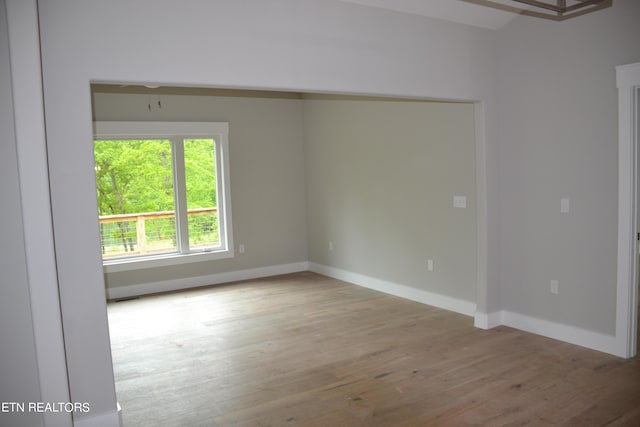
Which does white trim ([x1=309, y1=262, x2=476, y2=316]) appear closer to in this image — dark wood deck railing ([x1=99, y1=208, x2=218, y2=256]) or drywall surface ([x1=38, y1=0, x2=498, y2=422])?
dark wood deck railing ([x1=99, y1=208, x2=218, y2=256])

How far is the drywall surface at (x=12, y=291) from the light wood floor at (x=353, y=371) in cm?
93

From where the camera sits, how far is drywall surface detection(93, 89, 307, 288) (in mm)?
6531

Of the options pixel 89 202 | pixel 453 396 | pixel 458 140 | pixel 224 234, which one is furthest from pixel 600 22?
pixel 224 234

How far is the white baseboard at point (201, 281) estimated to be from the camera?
625 centimetres

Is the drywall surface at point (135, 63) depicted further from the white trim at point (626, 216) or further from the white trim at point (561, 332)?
the white trim at point (561, 332)

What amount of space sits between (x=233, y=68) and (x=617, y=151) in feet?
9.47

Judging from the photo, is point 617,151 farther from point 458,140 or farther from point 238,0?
point 238,0

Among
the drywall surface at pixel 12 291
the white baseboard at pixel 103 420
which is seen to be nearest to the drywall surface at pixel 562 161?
the white baseboard at pixel 103 420

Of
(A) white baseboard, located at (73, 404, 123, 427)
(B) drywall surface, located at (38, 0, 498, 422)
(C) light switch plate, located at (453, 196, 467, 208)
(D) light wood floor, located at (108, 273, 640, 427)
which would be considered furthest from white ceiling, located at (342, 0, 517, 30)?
(A) white baseboard, located at (73, 404, 123, 427)

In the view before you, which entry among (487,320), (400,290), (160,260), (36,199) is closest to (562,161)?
(487,320)

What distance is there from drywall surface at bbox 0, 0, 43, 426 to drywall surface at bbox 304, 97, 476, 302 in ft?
12.5

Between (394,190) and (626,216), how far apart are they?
259 centimetres

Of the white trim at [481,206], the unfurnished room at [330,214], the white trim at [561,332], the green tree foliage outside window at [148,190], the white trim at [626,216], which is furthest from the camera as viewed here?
the green tree foliage outside window at [148,190]

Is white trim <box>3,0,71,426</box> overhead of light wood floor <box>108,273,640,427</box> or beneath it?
overhead
